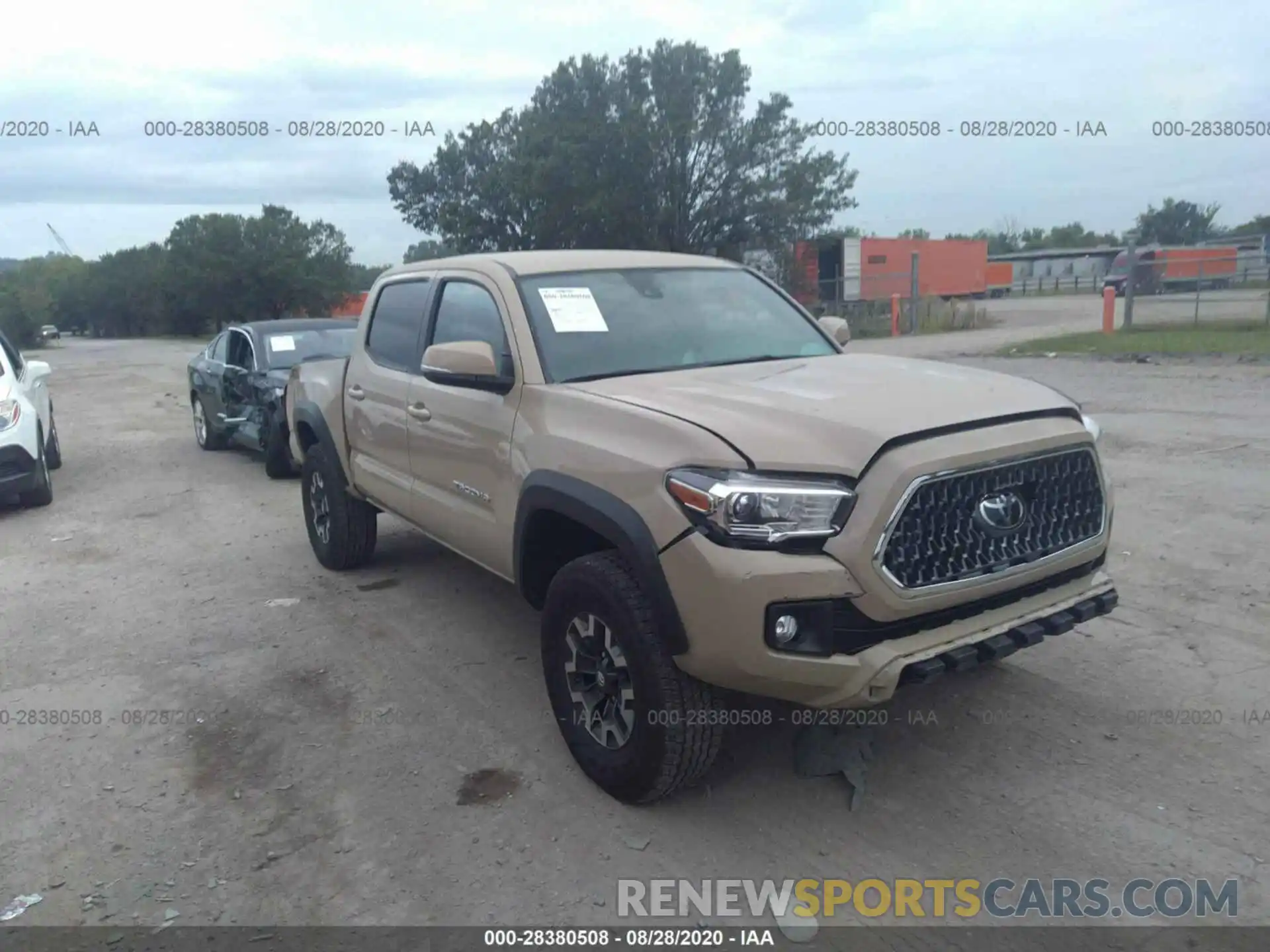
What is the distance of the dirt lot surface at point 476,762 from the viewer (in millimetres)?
3346

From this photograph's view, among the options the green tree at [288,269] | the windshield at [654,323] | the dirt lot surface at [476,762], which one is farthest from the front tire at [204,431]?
the green tree at [288,269]

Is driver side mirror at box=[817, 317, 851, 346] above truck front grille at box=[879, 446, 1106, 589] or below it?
above

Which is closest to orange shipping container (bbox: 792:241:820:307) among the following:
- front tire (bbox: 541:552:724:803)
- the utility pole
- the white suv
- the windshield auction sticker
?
the utility pole

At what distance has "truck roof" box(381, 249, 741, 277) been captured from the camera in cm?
483

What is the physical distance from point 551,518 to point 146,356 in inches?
1407

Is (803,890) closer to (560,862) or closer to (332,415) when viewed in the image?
(560,862)

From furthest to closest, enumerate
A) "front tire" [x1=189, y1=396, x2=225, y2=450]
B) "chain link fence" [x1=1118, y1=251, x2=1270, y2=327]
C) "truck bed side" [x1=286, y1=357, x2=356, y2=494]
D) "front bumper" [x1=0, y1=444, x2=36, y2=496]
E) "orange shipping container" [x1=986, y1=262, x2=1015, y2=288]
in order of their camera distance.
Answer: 1. "orange shipping container" [x1=986, y1=262, x2=1015, y2=288]
2. "chain link fence" [x1=1118, y1=251, x2=1270, y2=327]
3. "front tire" [x1=189, y1=396, x2=225, y2=450]
4. "front bumper" [x1=0, y1=444, x2=36, y2=496]
5. "truck bed side" [x1=286, y1=357, x2=356, y2=494]

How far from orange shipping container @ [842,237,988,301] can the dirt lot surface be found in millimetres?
26923

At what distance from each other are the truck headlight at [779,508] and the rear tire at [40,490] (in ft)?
26.6

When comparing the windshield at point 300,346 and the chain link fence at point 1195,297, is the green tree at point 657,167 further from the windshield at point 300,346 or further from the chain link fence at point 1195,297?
the windshield at point 300,346

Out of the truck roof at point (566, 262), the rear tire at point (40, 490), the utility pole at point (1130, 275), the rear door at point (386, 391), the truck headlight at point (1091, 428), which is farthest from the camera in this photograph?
the utility pole at point (1130, 275)

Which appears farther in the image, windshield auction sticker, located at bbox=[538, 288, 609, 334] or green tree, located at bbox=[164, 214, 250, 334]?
green tree, located at bbox=[164, 214, 250, 334]

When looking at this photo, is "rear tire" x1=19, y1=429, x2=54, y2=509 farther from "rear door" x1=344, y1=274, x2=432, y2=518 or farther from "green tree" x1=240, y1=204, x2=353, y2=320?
"green tree" x1=240, y1=204, x2=353, y2=320
